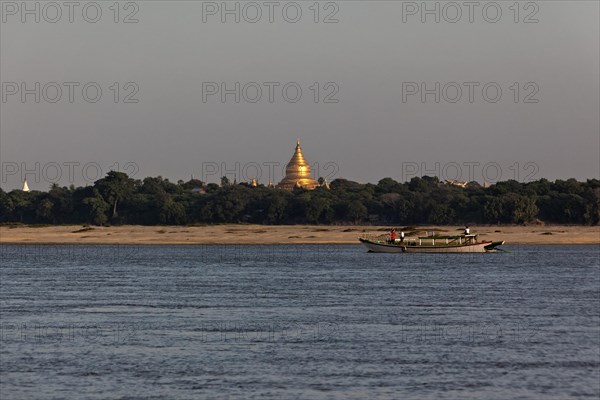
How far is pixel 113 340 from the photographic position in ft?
143

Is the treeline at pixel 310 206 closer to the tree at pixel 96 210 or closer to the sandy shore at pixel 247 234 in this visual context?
the tree at pixel 96 210

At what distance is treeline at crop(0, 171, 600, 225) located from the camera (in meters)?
168

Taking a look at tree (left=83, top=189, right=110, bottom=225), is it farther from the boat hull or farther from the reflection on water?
the reflection on water

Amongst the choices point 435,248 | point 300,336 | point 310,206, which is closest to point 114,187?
point 310,206

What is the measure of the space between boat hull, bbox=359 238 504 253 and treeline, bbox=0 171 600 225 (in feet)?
133

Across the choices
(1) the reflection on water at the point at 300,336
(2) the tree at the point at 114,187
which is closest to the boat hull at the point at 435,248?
(1) the reflection on water at the point at 300,336

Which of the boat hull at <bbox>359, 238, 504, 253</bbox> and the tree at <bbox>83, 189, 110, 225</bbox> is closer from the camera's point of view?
the boat hull at <bbox>359, 238, 504, 253</bbox>

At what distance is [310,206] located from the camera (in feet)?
576

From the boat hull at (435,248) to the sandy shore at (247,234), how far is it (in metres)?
20.3

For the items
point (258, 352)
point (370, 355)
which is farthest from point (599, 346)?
point (258, 352)

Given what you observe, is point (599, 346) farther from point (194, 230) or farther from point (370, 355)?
point (194, 230)

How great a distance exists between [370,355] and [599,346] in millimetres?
9236

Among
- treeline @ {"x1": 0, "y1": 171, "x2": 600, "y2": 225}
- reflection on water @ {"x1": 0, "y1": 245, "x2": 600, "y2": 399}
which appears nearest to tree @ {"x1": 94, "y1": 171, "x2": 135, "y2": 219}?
treeline @ {"x1": 0, "y1": 171, "x2": 600, "y2": 225}

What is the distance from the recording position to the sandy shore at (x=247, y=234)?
150125mm
